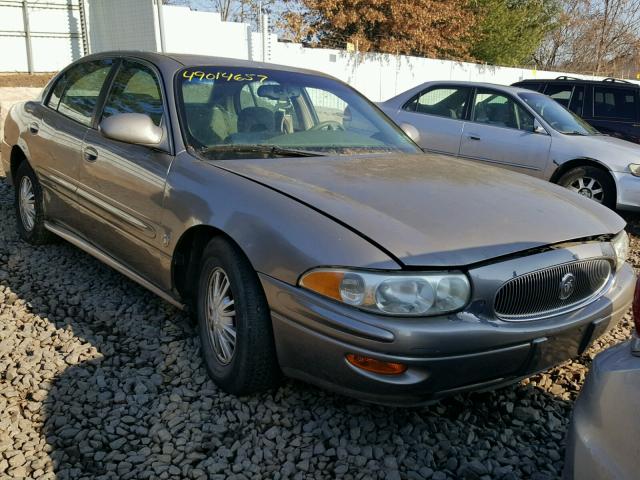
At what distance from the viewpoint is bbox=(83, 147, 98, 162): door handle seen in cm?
379

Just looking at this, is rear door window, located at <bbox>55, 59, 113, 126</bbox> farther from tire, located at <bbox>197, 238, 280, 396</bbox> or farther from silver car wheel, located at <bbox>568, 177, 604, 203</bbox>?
silver car wheel, located at <bbox>568, 177, 604, 203</bbox>

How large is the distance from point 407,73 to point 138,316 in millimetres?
17694

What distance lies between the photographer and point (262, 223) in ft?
8.57

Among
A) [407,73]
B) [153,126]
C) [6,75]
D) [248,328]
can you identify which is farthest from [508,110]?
[6,75]

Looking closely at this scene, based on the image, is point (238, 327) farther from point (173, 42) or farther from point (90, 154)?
point (173, 42)

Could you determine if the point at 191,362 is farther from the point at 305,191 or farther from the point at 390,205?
the point at 390,205

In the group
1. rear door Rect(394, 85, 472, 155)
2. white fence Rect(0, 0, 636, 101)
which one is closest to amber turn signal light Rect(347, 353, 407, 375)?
rear door Rect(394, 85, 472, 155)

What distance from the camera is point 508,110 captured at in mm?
7719

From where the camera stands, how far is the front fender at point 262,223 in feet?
7.75

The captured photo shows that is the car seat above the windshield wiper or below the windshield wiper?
above

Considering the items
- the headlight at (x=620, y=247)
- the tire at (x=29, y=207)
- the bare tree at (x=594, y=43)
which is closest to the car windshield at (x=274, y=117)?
the headlight at (x=620, y=247)

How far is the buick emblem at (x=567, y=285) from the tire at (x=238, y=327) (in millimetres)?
1227

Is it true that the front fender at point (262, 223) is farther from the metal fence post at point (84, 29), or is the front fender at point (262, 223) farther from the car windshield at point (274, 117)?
the metal fence post at point (84, 29)

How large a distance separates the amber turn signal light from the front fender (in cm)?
35
